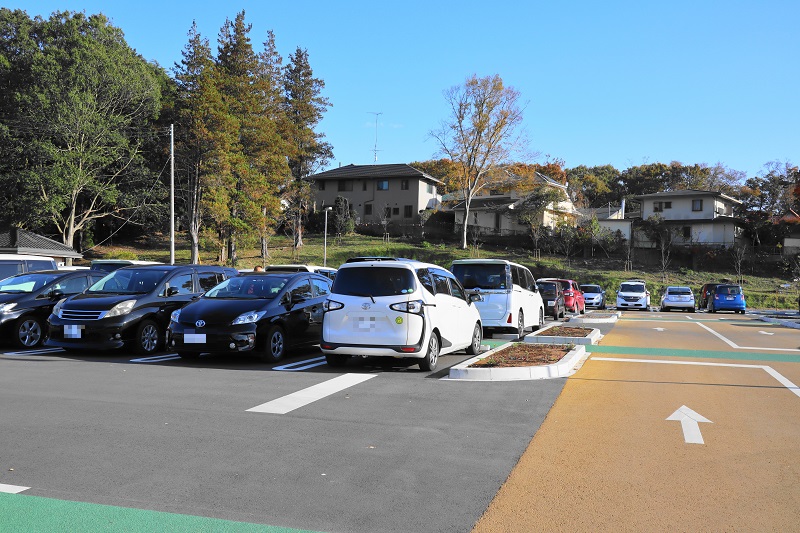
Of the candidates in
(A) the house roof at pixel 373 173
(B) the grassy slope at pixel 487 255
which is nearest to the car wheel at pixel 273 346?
(B) the grassy slope at pixel 487 255

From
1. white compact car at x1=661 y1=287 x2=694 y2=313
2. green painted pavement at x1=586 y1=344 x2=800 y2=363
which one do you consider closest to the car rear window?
green painted pavement at x1=586 y1=344 x2=800 y2=363

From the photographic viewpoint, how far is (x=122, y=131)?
45156mm

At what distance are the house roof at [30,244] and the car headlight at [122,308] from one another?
22369 mm

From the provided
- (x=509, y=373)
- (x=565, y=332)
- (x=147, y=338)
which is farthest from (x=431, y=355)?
(x=565, y=332)

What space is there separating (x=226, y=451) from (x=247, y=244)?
4047 cm

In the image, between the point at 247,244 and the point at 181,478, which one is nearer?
the point at 181,478

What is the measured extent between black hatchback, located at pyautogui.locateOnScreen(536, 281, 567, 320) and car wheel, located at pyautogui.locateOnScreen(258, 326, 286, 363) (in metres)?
16.0

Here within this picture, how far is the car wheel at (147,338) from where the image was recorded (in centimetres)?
1266

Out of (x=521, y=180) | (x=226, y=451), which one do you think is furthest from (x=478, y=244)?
(x=226, y=451)

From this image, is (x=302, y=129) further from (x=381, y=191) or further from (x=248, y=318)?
(x=248, y=318)

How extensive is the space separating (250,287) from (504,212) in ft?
177

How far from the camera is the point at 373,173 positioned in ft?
220

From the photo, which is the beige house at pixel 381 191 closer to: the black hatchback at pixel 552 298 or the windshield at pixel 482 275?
the black hatchback at pixel 552 298

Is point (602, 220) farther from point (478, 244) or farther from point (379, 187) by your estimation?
point (379, 187)
